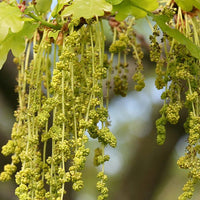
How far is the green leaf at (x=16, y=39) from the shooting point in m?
1.30

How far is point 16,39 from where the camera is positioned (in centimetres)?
135

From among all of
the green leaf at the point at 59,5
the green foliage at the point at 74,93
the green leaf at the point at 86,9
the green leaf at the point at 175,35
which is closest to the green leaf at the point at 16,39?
the green foliage at the point at 74,93

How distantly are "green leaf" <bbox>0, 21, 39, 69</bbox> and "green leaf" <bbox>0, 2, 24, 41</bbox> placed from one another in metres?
0.13

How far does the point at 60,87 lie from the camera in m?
1.15

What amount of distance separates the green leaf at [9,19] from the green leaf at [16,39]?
0.13 meters

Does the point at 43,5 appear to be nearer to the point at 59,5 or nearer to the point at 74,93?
the point at 59,5

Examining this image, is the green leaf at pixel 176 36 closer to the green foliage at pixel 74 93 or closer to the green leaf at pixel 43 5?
the green foliage at pixel 74 93

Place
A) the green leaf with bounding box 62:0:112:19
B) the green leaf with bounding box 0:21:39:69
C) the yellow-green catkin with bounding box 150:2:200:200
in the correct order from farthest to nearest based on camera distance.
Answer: the green leaf with bounding box 0:21:39:69, the yellow-green catkin with bounding box 150:2:200:200, the green leaf with bounding box 62:0:112:19

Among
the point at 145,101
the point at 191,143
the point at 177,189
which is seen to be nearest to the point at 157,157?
the point at 145,101

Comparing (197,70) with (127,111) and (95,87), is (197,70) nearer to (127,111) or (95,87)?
(95,87)

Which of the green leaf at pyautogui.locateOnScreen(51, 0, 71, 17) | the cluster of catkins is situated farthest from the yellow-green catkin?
the green leaf at pyautogui.locateOnScreen(51, 0, 71, 17)

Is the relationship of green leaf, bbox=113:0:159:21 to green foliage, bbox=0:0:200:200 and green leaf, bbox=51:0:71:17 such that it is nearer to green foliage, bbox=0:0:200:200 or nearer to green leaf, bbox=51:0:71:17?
green foliage, bbox=0:0:200:200

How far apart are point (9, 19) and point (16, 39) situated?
8.3 inches

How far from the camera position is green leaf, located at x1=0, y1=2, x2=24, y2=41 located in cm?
113
